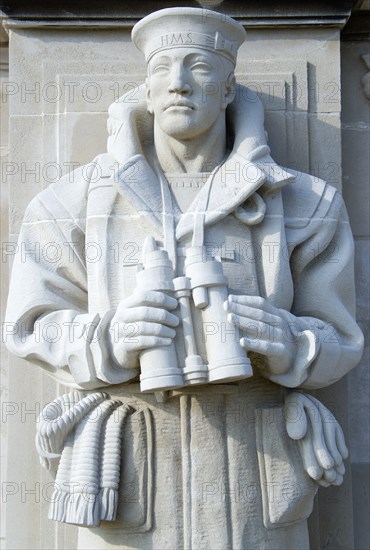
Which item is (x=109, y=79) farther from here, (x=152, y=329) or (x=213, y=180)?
(x=152, y=329)

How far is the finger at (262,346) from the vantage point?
5.71 metres

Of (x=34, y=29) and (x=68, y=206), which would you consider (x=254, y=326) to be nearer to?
(x=68, y=206)

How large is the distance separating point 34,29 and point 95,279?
1.22m

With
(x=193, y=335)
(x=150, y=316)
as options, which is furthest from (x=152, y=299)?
(x=193, y=335)

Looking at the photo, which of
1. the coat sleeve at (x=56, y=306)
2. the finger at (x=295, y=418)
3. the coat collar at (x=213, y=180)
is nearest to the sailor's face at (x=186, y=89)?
the coat collar at (x=213, y=180)

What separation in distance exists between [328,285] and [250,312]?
0.48 m

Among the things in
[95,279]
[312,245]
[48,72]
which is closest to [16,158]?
[48,72]

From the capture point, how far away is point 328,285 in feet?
20.0

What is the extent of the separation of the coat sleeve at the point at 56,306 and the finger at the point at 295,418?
23.3 inches

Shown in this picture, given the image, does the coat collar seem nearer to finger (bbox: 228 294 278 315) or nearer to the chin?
the chin

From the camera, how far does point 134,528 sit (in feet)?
19.4

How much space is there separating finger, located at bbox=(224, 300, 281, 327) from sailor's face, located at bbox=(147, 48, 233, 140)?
27.8 inches

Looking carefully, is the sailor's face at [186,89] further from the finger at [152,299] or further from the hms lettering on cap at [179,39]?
the finger at [152,299]

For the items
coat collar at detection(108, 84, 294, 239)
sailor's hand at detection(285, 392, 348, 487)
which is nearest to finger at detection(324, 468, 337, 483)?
sailor's hand at detection(285, 392, 348, 487)
